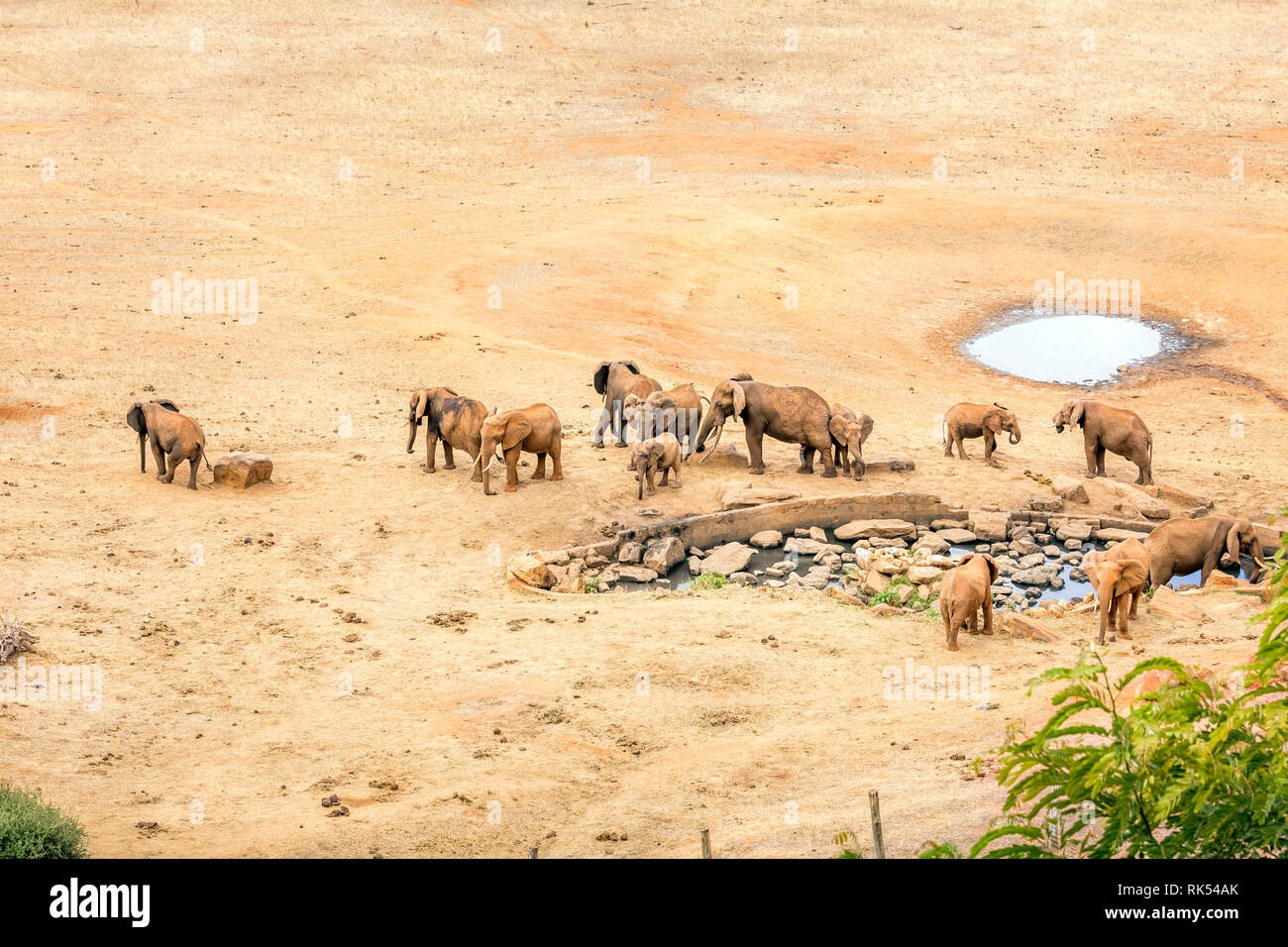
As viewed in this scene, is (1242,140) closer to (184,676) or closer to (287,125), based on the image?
(287,125)

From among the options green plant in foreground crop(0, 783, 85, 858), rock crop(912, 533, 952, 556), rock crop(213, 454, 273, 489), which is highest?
rock crop(213, 454, 273, 489)

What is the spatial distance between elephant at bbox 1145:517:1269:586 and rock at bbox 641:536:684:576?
19.9ft

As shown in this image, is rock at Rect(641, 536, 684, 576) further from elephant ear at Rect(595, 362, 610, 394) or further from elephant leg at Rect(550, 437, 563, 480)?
elephant ear at Rect(595, 362, 610, 394)

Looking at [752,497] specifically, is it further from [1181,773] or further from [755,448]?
[1181,773]

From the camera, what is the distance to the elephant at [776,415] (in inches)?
874

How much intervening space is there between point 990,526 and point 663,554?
4979 mm

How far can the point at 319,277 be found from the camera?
34.7 metres

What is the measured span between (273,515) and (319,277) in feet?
52.4

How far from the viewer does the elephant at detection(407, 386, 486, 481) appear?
2123 cm

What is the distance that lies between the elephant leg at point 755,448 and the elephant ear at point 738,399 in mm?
402

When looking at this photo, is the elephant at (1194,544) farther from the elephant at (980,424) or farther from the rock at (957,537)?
the elephant at (980,424)

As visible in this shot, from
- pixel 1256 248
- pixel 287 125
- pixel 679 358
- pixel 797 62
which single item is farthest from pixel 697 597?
pixel 797 62

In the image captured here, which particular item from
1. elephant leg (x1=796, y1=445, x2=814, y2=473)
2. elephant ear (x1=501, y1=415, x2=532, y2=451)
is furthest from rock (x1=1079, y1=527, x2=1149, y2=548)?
elephant ear (x1=501, y1=415, x2=532, y2=451)
